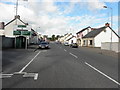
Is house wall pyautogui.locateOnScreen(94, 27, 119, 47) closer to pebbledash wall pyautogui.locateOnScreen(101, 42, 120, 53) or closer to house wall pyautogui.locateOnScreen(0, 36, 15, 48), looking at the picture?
pebbledash wall pyautogui.locateOnScreen(101, 42, 120, 53)

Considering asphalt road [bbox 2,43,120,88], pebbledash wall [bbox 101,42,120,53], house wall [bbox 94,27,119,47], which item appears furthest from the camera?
house wall [bbox 94,27,119,47]

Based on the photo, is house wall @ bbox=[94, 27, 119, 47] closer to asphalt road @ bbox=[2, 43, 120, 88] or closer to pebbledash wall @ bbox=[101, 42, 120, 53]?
pebbledash wall @ bbox=[101, 42, 120, 53]

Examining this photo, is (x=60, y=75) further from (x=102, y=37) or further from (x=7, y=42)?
(x=102, y=37)

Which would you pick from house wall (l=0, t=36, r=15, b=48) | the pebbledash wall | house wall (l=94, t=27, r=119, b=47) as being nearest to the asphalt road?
house wall (l=0, t=36, r=15, b=48)

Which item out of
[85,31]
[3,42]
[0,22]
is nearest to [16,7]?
[3,42]

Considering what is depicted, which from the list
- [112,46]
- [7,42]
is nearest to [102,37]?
[112,46]

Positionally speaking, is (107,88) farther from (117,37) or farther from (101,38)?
(117,37)

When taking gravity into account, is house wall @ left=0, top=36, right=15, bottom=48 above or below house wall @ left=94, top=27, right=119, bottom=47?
below

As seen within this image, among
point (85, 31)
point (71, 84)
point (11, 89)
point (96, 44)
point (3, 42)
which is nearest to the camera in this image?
point (11, 89)

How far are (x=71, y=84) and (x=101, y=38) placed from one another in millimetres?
52355

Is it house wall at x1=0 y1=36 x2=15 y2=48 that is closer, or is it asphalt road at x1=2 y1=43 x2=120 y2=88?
asphalt road at x1=2 y1=43 x2=120 y2=88

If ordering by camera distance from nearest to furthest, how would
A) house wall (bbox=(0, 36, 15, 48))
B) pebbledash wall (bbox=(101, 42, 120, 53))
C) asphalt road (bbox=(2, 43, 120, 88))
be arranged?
asphalt road (bbox=(2, 43, 120, 88)), house wall (bbox=(0, 36, 15, 48)), pebbledash wall (bbox=(101, 42, 120, 53))

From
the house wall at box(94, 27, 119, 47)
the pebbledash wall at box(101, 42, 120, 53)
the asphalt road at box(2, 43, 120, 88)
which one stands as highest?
the house wall at box(94, 27, 119, 47)

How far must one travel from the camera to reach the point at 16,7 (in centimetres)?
3381
